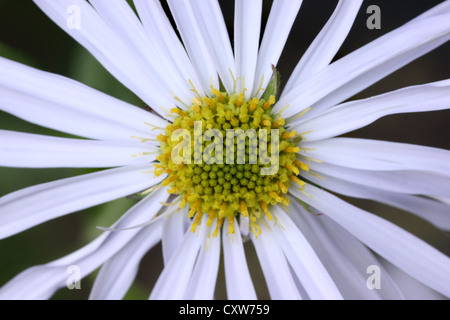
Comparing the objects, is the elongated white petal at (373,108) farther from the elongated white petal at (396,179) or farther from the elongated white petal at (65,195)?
the elongated white petal at (65,195)

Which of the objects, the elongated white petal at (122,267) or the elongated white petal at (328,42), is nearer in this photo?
the elongated white petal at (328,42)

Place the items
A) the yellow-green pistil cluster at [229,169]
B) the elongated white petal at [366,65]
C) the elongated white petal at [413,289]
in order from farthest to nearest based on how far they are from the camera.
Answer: the elongated white petal at [413,289] < the yellow-green pistil cluster at [229,169] < the elongated white petal at [366,65]

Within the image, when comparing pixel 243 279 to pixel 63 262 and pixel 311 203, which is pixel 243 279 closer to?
pixel 311 203

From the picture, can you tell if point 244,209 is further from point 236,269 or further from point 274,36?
point 274,36

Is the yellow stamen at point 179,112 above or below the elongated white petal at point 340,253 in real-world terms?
above

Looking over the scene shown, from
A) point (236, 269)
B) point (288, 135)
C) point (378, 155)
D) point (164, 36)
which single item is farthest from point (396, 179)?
point (164, 36)

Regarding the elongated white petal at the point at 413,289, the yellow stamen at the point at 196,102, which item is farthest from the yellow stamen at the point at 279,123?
the elongated white petal at the point at 413,289
